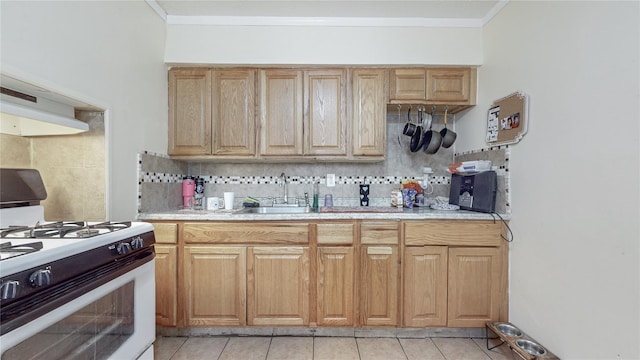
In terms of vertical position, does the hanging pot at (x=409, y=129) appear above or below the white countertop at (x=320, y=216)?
above

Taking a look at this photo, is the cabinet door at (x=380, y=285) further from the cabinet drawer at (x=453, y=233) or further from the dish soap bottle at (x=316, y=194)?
the dish soap bottle at (x=316, y=194)

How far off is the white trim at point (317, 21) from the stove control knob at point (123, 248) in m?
1.81

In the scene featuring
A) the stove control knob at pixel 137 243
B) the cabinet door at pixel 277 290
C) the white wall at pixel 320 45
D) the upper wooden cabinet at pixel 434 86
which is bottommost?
the cabinet door at pixel 277 290

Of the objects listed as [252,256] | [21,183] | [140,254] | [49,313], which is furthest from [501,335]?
[21,183]

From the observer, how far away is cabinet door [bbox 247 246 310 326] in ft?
6.20

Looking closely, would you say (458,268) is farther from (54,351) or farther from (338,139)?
(54,351)

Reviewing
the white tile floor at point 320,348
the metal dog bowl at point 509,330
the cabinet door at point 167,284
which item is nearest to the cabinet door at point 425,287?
the white tile floor at point 320,348

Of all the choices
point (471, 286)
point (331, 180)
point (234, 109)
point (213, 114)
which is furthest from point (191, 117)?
point (471, 286)

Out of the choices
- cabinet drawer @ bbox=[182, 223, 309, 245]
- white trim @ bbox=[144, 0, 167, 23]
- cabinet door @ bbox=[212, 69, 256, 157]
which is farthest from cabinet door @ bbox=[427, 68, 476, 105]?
white trim @ bbox=[144, 0, 167, 23]

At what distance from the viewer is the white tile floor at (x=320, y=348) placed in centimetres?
172

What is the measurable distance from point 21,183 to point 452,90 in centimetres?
279

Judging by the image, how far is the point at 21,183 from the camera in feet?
4.26

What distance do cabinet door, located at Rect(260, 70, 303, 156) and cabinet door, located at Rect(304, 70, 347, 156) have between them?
7cm

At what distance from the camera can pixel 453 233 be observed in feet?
6.20
